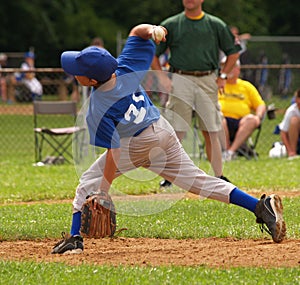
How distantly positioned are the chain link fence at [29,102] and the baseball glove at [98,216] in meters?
6.81

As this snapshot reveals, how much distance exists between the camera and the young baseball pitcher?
5.96 metres

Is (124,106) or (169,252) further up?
(124,106)

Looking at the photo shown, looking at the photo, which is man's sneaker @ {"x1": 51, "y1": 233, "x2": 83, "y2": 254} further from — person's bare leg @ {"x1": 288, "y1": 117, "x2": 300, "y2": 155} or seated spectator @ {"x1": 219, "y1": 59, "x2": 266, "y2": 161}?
person's bare leg @ {"x1": 288, "y1": 117, "x2": 300, "y2": 155}

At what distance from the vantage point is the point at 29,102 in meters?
23.7

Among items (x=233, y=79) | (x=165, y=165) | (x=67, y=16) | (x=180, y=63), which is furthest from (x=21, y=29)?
(x=165, y=165)

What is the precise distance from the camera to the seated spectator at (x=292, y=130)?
13.3 metres

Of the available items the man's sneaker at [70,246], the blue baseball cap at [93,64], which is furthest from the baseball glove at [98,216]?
the blue baseball cap at [93,64]

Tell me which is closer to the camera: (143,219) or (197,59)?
(143,219)

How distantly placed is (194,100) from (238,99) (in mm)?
3862

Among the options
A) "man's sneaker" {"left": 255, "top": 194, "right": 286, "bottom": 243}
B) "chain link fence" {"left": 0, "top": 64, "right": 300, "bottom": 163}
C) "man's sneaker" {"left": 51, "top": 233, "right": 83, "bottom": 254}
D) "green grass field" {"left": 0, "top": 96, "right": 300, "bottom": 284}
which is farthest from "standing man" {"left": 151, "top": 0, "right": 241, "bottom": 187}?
"chain link fence" {"left": 0, "top": 64, "right": 300, "bottom": 163}

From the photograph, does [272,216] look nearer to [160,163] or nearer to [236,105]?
[160,163]

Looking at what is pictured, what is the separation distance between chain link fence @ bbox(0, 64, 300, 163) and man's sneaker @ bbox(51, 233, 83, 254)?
7.34 meters

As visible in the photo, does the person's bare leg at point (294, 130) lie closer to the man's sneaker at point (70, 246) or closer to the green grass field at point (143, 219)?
the green grass field at point (143, 219)

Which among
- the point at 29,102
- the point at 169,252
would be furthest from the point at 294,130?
the point at 29,102
